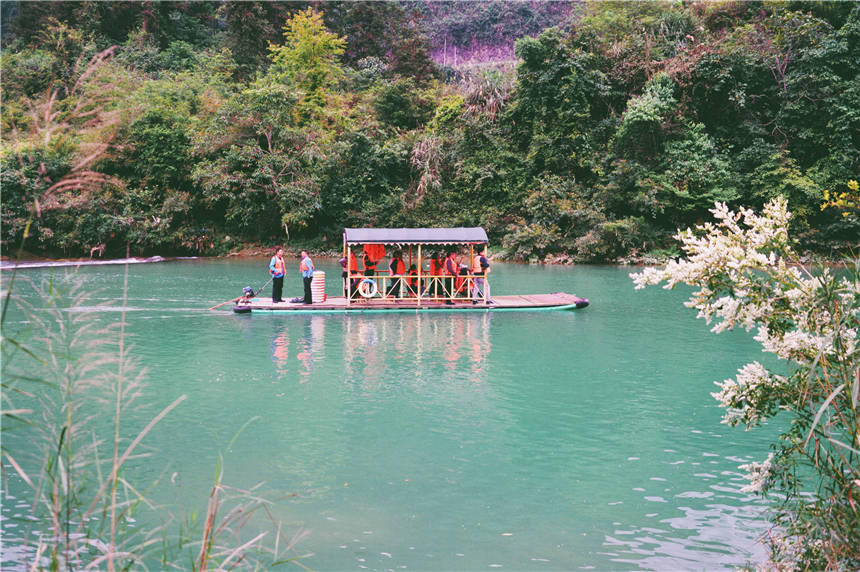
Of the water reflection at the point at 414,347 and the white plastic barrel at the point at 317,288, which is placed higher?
the white plastic barrel at the point at 317,288

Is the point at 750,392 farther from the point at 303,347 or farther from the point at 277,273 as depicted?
the point at 277,273

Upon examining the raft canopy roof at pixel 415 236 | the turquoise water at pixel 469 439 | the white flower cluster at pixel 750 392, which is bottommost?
the turquoise water at pixel 469 439

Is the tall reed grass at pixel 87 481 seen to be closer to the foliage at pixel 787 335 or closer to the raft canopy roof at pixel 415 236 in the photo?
the foliage at pixel 787 335

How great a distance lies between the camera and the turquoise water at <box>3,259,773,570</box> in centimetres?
616

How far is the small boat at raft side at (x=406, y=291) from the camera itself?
19516 millimetres

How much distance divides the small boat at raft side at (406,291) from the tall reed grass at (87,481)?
7.13 m

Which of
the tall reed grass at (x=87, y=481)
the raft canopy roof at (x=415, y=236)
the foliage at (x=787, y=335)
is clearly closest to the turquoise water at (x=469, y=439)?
the tall reed grass at (x=87, y=481)

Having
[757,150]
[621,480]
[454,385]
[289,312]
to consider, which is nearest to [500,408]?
[454,385]

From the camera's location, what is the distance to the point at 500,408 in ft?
33.4

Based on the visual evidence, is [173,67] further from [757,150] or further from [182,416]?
[182,416]

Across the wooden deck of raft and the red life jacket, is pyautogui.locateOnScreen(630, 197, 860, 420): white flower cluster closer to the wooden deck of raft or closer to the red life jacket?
the wooden deck of raft

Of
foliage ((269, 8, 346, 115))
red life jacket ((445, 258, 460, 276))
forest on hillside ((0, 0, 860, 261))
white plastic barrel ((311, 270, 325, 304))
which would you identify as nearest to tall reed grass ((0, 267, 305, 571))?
white plastic barrel ((311, 270, 325, 304))

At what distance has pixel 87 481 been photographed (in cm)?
577

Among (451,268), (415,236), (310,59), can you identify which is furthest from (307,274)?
(310,59)
